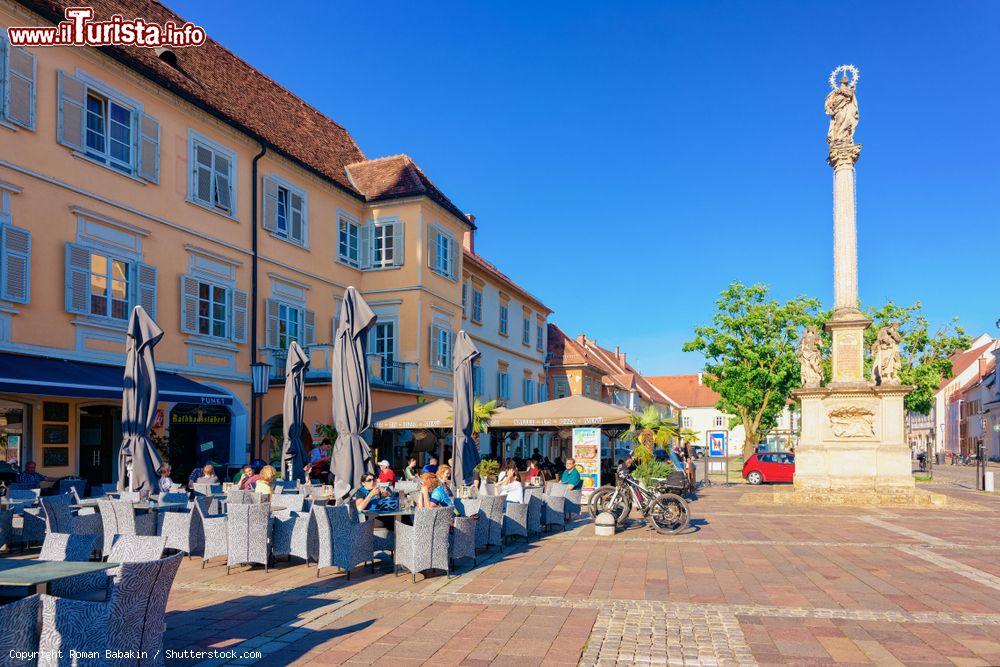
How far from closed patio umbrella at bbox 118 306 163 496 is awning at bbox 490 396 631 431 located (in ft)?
30.3

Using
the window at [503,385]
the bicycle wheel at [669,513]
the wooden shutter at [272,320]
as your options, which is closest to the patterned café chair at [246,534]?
the bicycle wheel at [669,513]

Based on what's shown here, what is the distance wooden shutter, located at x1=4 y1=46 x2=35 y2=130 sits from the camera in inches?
568

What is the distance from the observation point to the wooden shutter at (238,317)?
797 inches

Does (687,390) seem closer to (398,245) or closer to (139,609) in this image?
(398,245)

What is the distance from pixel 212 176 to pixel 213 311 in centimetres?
337

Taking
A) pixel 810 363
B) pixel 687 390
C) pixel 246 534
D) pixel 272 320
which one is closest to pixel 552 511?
pixel 246 534

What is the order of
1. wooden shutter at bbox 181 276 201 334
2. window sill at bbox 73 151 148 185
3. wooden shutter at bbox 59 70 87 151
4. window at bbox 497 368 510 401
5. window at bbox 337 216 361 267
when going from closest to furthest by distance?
wooden shutter at bbox 59 70 87 151 < window sill at bbox 73 151 148 185 < wooden shutter at bbox 181 276 201 334 < window at bbox 337 216 361 267 < window at bbox 497 368 510 401

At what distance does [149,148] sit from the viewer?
17.8m

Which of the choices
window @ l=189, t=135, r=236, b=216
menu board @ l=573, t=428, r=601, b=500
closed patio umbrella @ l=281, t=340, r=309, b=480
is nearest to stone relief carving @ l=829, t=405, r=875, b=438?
menu board @ l=573, t=428, r=601, b=500

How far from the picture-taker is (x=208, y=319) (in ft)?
64.0

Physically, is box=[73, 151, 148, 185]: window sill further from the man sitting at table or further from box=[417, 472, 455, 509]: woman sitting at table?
box=[417, 472, 455, 509]: woman sitting at table

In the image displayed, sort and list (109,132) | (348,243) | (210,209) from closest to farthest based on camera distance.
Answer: (109,132), (210,209), (348,243)

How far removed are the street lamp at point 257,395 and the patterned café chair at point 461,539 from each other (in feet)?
35.6

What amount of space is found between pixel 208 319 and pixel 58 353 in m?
4.52
